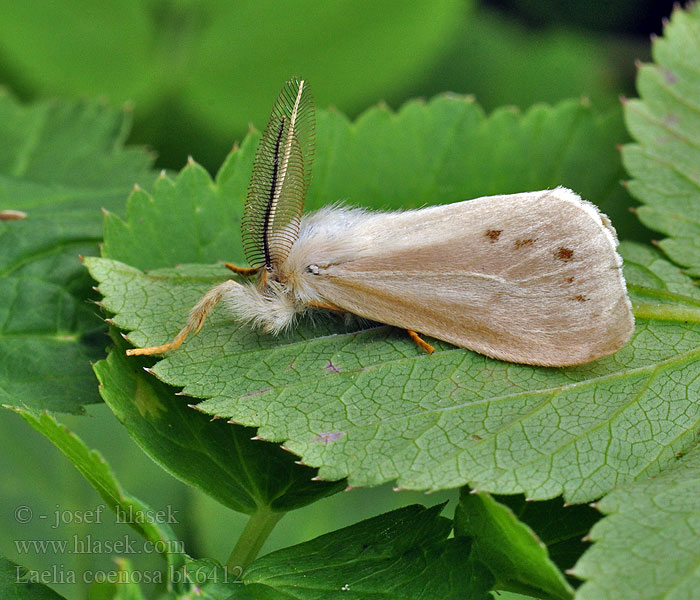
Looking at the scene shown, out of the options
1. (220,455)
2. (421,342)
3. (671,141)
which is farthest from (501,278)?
(671,141)

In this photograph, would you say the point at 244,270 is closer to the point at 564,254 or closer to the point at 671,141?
the point at 564,254

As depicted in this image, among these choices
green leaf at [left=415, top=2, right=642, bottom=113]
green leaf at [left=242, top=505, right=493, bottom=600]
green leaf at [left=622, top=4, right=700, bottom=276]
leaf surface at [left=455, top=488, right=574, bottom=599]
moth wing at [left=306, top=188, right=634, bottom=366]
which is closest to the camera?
leaf surface at [left=455, top=488, right=574, bottom=599]

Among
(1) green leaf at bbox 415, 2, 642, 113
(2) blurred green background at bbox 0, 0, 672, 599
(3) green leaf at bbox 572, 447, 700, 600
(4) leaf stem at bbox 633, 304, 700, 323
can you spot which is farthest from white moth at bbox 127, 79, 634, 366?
(1) green leaf at bbox 415, 2, 642, 113

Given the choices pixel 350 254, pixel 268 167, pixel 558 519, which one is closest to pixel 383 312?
pixel 350 254

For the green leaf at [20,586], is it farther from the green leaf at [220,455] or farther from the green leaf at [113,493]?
the green leaf at [220,455]

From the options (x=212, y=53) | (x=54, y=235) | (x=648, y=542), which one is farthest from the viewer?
(x=212, y=53)

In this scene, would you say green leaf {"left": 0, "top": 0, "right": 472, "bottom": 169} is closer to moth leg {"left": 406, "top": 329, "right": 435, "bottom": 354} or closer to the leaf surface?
moth leg {"left": 406, "top": 329, "right": 435, "bottom": 354}

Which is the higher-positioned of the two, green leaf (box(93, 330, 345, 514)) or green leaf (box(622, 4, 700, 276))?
green leaf (box(622, 4, 700, 276))
